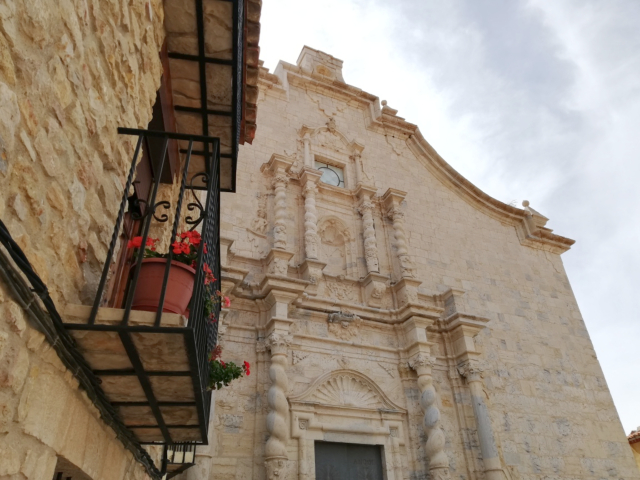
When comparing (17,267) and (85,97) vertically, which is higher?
(85,97)

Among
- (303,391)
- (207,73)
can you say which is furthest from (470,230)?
(207,73)

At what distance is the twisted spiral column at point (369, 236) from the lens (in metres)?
9.24

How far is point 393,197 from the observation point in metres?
10.2

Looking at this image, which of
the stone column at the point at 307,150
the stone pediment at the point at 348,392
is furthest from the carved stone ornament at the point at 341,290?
the stone column at the point at 307,150

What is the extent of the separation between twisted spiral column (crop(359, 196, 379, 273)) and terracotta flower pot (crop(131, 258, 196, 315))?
6.68 meters

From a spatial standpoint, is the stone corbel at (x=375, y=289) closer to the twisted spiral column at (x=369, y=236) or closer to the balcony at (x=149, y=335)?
the twisted spiral column at (x=369, y=236)

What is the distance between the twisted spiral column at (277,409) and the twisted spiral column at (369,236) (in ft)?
8.04

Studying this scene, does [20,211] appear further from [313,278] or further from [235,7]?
[313,278]

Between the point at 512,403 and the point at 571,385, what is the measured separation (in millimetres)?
1692

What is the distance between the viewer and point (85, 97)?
2.19 metres

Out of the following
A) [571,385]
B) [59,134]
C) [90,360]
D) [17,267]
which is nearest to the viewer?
[17,267]

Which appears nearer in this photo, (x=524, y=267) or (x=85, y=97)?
(x=85, y=97)

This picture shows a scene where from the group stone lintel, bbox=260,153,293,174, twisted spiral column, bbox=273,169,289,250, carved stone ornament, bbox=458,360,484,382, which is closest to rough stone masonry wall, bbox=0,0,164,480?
twisted spiral column, bbox=273,169,289,250

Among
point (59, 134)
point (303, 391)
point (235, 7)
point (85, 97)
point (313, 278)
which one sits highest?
point (313, 278)
